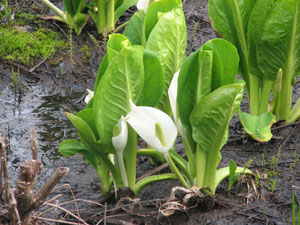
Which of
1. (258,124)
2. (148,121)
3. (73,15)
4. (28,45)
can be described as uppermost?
(73,15)

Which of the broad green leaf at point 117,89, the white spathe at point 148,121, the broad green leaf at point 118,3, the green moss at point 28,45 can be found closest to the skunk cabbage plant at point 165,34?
the broad green leaf at point 117,89

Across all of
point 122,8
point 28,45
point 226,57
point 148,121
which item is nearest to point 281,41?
point 226,57

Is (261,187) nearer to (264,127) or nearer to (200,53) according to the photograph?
(264,127)

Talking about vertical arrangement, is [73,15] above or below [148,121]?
above

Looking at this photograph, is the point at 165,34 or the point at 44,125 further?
the point at 44,125

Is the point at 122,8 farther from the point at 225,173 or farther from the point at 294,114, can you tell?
the point at 225,173

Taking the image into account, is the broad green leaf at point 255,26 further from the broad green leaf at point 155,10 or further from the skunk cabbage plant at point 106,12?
the skunk cabbage plant at point 106,12

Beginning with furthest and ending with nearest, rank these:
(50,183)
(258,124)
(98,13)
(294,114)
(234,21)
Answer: (98,13), (294,114), (234,21), (258,124), (50,183)
